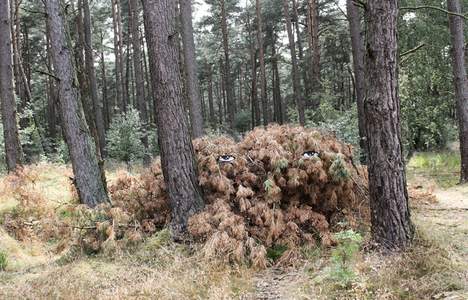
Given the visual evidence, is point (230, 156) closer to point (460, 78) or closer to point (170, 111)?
point (170, 111)

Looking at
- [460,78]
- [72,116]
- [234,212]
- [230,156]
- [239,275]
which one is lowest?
[239,275]

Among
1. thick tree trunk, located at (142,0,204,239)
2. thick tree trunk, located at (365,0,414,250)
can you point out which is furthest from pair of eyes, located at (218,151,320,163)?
thick tree trunk, located at (365,0,414,250)

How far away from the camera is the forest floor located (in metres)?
4.51

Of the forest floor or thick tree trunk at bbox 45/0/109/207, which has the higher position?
thick tree trunk at bbox 45/0/109/207

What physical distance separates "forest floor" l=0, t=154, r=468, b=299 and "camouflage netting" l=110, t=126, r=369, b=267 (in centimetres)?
37

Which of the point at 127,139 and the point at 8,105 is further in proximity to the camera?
the point at 127,139

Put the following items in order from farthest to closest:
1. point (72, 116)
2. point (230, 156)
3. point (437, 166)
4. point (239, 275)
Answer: point (437, 166), point (72, 116), point (230, 156), point (239, 275)

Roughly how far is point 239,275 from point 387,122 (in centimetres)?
247

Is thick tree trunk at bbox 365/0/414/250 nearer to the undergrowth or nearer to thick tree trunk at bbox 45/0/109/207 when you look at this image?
thick tree trunk at bbox 45/0/109/207

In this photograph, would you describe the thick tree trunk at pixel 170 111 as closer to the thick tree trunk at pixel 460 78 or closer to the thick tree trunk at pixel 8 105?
the thick tree trunk at pixel 8 105

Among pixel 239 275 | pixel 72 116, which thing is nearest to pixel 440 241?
pixel 239 275

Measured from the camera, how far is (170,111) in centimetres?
671

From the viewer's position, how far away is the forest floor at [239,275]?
4508 millimetres

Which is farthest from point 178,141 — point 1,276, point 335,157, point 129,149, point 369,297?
point 129,149
